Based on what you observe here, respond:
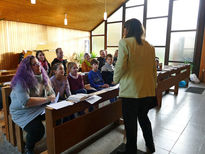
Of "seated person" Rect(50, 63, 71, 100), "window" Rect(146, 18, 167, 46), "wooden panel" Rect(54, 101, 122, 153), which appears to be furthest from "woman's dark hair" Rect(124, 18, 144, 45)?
"window" Rect(146, 18, 167, 46)

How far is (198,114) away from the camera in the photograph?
9.79ft

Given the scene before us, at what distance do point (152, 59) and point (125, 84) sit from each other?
35 cm

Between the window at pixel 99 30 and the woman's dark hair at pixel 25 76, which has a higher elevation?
the window at pixel 99 30

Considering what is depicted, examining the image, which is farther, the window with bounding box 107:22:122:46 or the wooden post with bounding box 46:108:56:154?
the window with bounding box 107:22:122:46

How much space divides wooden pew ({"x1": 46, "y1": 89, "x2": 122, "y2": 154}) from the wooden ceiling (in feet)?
15.5

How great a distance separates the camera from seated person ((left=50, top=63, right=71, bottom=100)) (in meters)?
2.11

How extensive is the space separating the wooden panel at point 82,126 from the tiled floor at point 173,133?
25cm

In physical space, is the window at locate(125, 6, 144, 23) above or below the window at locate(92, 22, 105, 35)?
above

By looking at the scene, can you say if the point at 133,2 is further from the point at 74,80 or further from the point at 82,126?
the point at 82,126

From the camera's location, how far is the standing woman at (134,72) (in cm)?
137

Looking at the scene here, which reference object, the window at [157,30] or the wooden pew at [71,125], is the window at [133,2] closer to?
the window at [157,30]

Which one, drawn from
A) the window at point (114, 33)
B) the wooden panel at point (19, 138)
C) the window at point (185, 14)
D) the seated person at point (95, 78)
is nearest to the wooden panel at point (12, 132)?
the wooden panel at point (19, 138)

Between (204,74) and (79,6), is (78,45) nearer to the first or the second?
(79,6)

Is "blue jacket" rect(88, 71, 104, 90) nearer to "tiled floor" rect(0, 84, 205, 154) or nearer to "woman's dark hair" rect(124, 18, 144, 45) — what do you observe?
"tiled floor" rect(0, 84, 205, 154)
